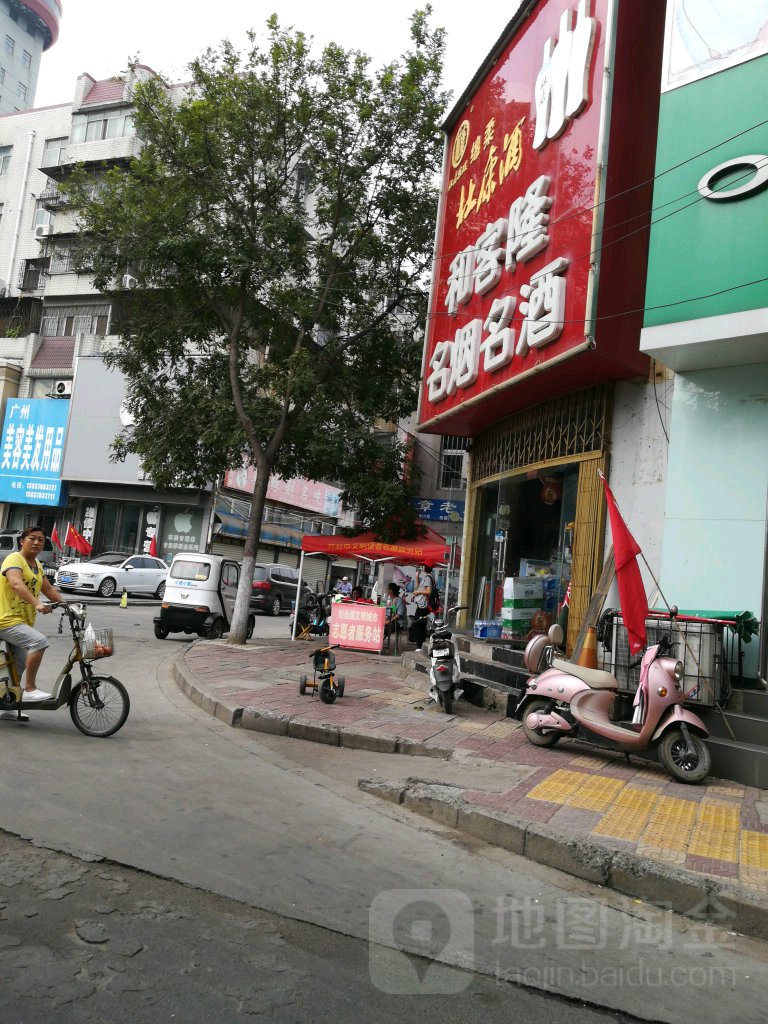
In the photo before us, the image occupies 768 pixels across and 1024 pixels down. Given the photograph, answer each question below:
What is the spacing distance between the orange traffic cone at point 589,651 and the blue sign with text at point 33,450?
1124 inches

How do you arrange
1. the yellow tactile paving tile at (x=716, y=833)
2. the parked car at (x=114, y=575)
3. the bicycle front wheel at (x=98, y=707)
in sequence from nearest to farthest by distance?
the yellow tactile paving tile at (x=716, y=833), the bicycle front wheel at (x=98, y=707), the parked car at (x=114, y=575)

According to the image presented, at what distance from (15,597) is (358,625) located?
9.57 m

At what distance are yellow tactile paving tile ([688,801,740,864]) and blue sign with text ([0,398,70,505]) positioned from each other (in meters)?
31.1

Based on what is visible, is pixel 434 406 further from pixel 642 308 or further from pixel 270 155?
pixel 270 155

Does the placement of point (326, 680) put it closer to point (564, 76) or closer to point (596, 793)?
point (596, 793)

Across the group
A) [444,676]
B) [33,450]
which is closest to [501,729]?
[444,676]

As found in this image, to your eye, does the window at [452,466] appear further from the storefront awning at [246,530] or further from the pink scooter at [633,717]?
the pink scooter at [633,717]

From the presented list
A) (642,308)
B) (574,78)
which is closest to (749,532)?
(642,308)

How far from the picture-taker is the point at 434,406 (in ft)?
42.2

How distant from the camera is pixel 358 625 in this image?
15.8 meters

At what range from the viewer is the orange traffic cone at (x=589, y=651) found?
8281 mm

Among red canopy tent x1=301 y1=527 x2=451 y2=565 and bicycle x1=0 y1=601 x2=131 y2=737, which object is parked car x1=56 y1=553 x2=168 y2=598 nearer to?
red canopy tent x1=301 y1=527 x2=451 y2=565

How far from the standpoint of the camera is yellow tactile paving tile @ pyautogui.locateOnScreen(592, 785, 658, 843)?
4.96 metres

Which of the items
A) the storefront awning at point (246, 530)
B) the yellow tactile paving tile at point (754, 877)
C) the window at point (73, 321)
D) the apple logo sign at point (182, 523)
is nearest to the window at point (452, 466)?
the storefront awning at point (246, 530)
